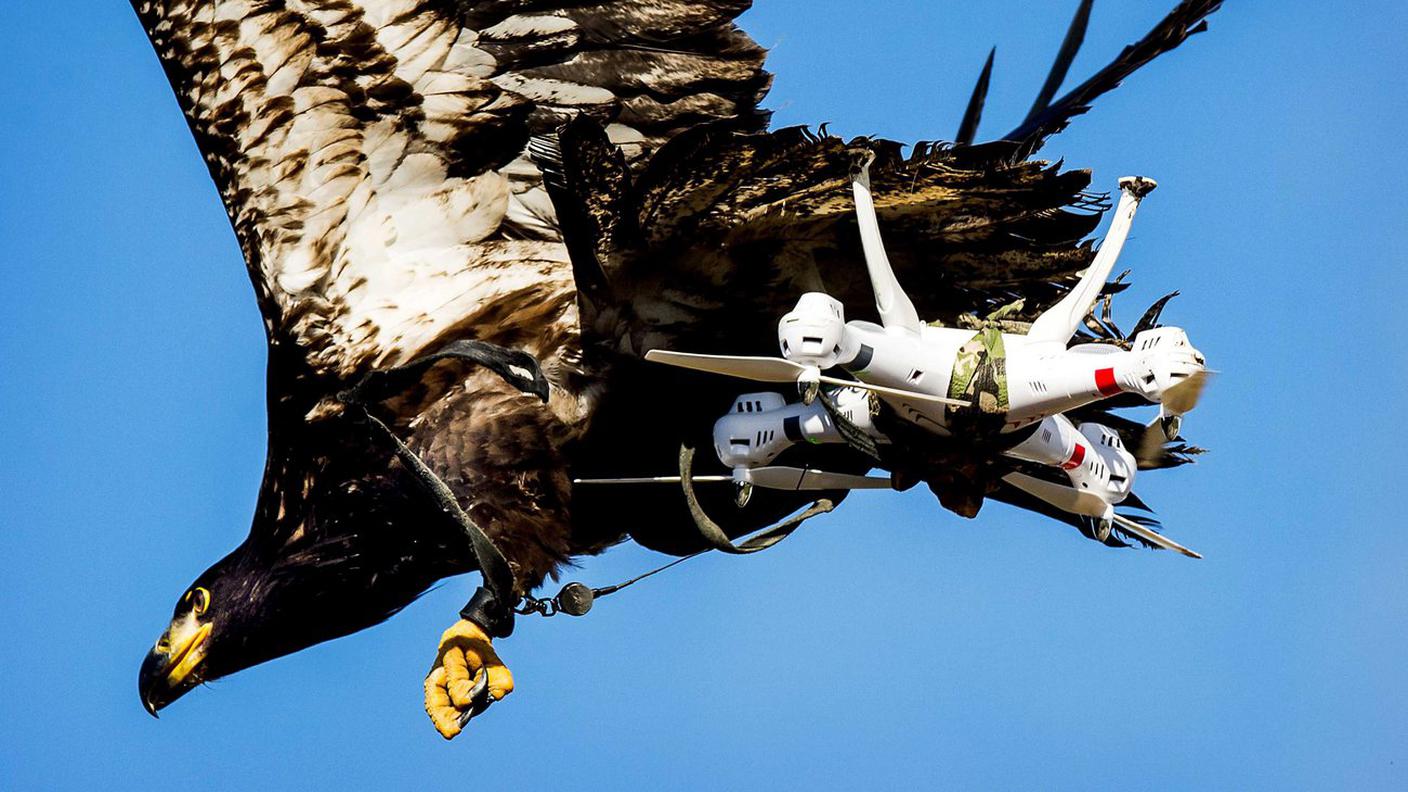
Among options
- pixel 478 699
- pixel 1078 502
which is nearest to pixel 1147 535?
pixel 1078 502

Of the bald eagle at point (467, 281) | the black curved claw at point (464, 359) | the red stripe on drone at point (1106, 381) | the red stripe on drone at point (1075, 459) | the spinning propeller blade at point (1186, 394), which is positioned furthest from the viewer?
the bald eagle at point (467, 281)

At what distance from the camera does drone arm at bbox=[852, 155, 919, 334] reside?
6965 millimetres

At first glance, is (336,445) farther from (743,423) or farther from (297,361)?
(743,423)

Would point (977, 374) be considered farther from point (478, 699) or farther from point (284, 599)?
point (284, 599)

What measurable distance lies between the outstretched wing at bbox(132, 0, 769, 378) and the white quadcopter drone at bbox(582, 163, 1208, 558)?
1094mm

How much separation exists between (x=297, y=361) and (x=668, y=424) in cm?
130

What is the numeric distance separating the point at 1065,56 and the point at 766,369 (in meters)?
1.58

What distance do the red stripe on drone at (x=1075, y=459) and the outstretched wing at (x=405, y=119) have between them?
1.72 metres

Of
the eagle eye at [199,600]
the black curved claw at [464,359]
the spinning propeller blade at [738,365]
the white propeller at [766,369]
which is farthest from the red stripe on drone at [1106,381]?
the eagle eye at [199,600]

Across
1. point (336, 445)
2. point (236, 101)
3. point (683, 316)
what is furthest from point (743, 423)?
point (236, 101)

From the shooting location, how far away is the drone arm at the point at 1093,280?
7.08 meters

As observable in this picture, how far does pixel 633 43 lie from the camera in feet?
26.6

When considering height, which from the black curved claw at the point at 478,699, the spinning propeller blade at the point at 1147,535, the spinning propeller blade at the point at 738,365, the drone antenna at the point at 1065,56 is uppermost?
the drone antenna at the point at 1065,56

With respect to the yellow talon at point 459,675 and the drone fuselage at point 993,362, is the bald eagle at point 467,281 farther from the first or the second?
the drone fuselage at point 993,362
